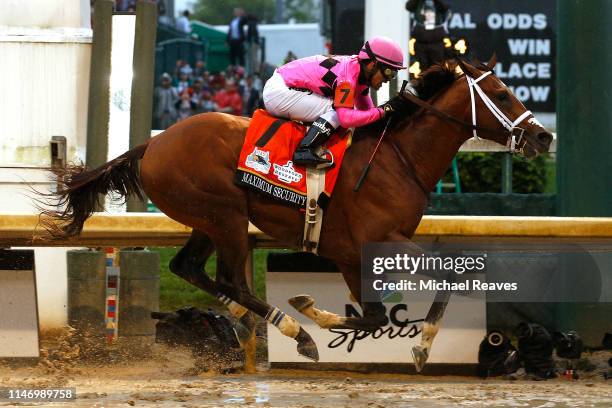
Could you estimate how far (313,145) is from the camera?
6.89m

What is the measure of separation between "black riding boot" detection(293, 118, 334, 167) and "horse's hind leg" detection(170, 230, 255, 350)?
0.98 m

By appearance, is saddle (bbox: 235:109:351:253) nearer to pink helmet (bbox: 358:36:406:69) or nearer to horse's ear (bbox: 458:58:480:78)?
pink helmet (bbox: 358:36:406:69)

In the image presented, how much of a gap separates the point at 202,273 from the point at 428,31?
10.9 feet

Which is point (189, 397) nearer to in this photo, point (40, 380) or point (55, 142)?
point (40, 380)

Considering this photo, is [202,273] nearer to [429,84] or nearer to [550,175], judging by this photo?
[429,84]

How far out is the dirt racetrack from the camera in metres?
6.73

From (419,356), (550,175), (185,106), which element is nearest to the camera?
(419,356)

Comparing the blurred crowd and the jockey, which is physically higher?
the jockey

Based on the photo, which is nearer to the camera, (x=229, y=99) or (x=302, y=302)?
(x=302, y=302)

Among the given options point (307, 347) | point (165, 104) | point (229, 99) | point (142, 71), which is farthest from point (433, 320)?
point (229, 99)

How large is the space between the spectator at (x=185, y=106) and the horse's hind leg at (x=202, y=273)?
34.8 ft

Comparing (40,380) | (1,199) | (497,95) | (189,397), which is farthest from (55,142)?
(497,95)

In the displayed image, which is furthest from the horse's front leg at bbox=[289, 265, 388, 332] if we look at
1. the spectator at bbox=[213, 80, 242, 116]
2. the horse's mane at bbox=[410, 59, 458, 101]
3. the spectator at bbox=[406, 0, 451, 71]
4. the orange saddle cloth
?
the spectator at bbox=[213, 80, 242, 116]

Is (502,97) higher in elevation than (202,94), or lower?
higher
